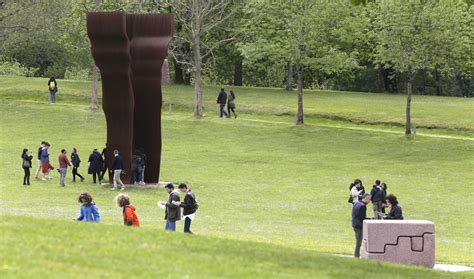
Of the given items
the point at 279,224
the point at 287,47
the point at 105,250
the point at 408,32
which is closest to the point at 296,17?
the point at 287,47

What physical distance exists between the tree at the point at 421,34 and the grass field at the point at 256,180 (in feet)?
13.7

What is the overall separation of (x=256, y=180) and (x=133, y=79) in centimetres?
723

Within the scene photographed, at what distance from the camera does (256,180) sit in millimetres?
45062

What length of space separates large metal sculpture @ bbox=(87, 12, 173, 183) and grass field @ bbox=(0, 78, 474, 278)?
2175 mm

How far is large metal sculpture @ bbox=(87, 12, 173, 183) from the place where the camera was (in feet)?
132

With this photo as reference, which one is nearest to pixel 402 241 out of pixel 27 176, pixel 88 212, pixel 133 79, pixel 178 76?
pixel 88 212

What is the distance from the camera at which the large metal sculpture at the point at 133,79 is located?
4025cm

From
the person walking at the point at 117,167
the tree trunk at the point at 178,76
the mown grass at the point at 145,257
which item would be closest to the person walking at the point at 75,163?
the person walking at the point at 117,167

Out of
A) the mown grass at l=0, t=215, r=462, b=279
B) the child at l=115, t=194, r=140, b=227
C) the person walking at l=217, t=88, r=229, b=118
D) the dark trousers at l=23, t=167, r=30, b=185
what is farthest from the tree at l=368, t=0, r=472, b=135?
the mown grass at l=0, t=215, r=462, b=279

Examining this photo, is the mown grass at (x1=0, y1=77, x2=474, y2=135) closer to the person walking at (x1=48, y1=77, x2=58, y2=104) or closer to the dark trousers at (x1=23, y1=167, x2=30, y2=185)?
the person walking at (x1=48, y1=77, x2=58, y2=104)

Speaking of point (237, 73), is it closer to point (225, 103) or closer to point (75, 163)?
point (225, 103)

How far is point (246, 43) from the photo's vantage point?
7288 cm

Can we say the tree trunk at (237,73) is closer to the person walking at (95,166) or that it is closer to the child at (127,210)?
the person walking at (95,166)

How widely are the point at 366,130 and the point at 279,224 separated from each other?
27.2 m
